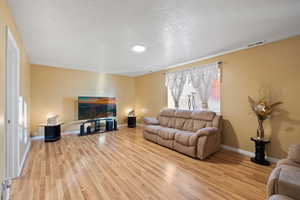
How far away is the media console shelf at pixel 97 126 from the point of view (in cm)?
462

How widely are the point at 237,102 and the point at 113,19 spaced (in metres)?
3.20

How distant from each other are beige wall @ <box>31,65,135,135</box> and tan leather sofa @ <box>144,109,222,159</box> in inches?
104

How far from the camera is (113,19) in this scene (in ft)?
6.28

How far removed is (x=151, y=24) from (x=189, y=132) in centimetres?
260

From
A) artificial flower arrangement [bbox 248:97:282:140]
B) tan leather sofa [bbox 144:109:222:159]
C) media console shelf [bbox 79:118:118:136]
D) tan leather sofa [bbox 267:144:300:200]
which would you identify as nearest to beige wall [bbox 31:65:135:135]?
media console shelf [bbox 79:118:118:136]

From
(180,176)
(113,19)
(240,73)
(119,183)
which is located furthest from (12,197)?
(240,73)

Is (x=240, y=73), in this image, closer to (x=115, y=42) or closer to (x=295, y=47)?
(x=295, y=47)

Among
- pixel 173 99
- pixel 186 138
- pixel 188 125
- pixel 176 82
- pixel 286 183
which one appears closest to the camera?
pixel 286 183

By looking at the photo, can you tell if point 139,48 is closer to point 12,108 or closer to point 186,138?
point 186,138

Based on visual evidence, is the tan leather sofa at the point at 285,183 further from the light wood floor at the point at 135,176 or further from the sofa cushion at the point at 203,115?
the sofa cushion at the point at 203,115

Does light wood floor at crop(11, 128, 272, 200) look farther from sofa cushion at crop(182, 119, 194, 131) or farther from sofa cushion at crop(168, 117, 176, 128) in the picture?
sofa cushion at crop(168, 117, 176, 128)

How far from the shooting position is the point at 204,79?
12.1 ft

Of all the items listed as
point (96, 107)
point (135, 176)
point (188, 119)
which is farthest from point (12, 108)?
point (188, 119)

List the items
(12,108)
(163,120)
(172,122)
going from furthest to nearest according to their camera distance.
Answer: (163,120), (172,122), (12,108)
